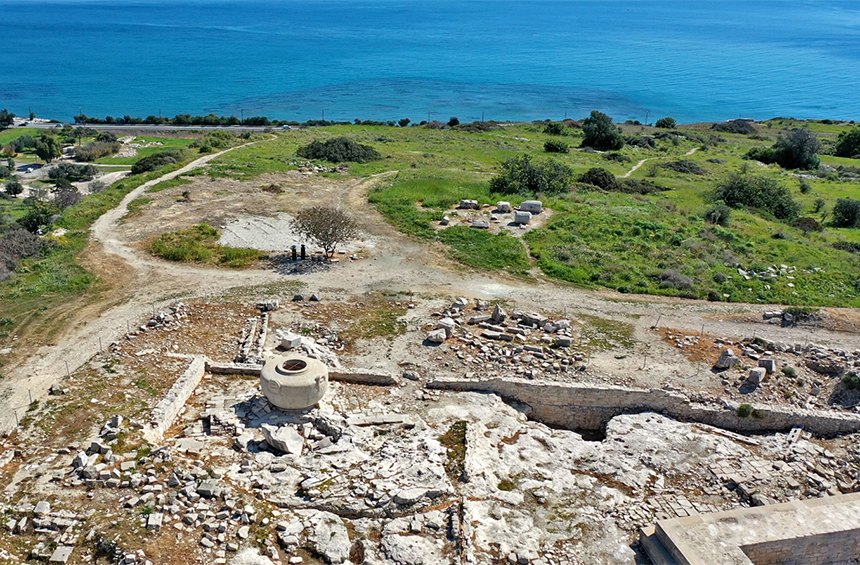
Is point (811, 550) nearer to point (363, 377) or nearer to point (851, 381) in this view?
point (851, 381)

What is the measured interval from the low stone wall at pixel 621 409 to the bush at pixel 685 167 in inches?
1601

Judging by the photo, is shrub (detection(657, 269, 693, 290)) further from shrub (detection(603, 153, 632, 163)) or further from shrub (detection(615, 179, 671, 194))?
shrub (detection(603, 153, 632, 163))

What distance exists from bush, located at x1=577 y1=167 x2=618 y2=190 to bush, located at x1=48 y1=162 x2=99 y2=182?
3658 centimetres

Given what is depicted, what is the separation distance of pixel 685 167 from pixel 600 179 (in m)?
15.7

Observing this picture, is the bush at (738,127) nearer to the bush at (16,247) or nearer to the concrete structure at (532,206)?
the concrete structure at (532,206)

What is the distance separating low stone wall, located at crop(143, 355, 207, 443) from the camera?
15304mm

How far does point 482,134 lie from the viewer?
71125 mm

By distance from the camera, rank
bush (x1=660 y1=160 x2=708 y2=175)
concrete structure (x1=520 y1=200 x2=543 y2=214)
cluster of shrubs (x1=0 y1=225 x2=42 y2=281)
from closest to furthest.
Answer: cluster of shrubs (x1=0 y1=225 x2=42 y2=281) → concrete structure (x1=520 y1=200 x2=543 y2=214) → bush (x1=660 y1=160 x2=708 y2=175)

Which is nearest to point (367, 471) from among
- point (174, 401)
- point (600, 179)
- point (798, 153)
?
point (174, 401)

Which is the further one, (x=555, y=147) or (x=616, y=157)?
(x=555, y=147)

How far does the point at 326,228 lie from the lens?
1098 inches

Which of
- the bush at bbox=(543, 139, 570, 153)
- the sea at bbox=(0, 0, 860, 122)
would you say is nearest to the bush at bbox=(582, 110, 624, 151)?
the bush at bbox=(543, 139, 570, 153)

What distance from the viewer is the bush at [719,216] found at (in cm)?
3584

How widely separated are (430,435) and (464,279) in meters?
11.5
